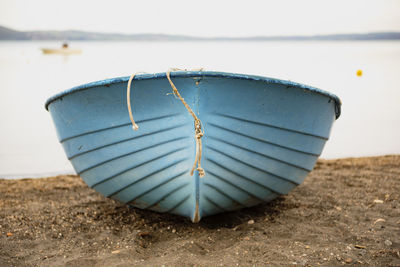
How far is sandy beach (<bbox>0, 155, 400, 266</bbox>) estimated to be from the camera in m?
2.54

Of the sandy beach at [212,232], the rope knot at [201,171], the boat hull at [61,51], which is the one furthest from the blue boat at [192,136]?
the boat hull at [61,51]

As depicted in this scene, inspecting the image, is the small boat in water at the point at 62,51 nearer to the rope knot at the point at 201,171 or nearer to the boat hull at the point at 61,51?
the boat hull at the point at 61,51

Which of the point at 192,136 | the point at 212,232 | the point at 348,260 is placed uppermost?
the point at 192,136

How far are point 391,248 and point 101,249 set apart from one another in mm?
1941

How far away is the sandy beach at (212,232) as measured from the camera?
2.54m

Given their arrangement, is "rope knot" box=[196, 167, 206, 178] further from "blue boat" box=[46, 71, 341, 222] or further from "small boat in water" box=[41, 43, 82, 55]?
"small boat in water" box=[41, 43, 82, 55]

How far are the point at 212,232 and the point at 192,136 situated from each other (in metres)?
0.88

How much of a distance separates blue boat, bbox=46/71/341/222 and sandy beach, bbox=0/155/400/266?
249 millimetres

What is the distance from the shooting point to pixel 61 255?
8.71ft

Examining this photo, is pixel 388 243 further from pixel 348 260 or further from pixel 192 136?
pixel 192 136

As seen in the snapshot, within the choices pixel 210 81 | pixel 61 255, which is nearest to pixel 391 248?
pixel 210 81

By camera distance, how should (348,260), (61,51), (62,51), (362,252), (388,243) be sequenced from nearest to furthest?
(348,260), (362,252), (388,243), (62,51), (61,51)

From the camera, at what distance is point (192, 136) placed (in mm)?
2455

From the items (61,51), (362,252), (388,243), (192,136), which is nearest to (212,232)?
(192,136)
